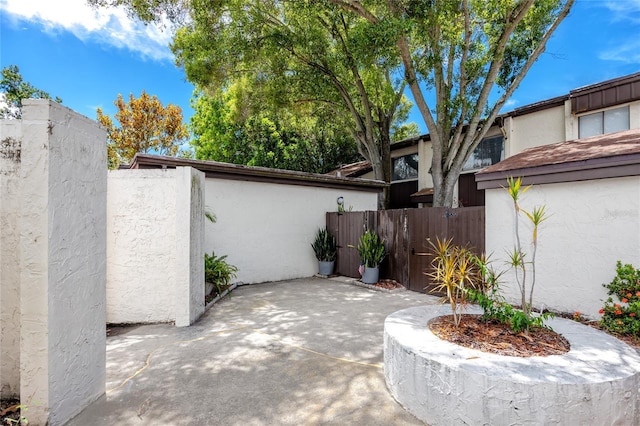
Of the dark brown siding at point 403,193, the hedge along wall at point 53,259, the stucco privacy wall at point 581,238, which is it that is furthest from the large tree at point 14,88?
the stucco privacy wall at point 581,238

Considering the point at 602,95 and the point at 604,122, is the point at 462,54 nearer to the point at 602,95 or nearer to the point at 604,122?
the point at 602,95

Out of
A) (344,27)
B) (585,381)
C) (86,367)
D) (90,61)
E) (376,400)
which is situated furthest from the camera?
(90,61)

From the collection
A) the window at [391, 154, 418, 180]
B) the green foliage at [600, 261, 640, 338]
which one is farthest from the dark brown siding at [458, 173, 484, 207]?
the green foliage at [600, 261, 640, 338]

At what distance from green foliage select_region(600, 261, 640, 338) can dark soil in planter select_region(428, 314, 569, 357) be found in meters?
1.95

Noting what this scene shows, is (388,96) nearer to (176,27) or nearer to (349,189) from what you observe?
(349,189)

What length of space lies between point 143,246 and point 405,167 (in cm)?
1283

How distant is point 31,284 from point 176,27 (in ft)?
34.0

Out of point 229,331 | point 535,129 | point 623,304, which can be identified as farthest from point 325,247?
point 535,129

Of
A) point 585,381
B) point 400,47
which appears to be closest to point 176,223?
point 585,381

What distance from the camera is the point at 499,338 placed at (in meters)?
2.84

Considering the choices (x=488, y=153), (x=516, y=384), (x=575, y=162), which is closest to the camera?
(x=516, y=384)

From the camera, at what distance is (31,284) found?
2164mm

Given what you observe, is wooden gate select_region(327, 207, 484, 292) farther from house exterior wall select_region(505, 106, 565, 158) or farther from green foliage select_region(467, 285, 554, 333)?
house exterior wall select_region(505, 106, 565, 158)

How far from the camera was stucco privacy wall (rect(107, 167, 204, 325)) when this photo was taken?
4824mm
